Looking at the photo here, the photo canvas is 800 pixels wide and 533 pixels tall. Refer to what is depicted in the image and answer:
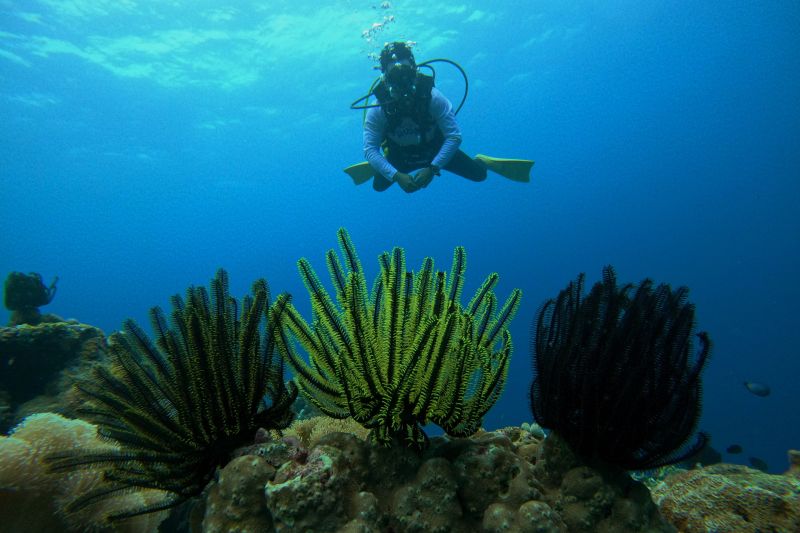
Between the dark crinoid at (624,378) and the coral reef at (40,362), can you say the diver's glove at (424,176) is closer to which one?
the dark crinoid at (624,378)

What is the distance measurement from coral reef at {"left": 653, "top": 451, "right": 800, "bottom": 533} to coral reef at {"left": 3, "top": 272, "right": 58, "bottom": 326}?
1251 cm

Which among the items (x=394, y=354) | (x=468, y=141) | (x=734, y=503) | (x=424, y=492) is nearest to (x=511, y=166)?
(x=734, y=503)

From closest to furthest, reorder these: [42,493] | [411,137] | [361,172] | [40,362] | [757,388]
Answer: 1. [42,493]
2. [40,362]
3. [411,137]
4. [361,172]
5. [757,388]

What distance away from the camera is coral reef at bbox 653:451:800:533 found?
9.07 feet

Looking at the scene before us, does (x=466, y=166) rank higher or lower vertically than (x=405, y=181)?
higher

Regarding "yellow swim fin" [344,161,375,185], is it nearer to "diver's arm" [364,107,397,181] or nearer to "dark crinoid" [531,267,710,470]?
"diver's arm" [364,107,397,181]

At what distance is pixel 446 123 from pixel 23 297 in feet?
37.4

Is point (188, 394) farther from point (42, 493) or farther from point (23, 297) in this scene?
point (23, 297)

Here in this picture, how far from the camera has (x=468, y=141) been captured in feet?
264

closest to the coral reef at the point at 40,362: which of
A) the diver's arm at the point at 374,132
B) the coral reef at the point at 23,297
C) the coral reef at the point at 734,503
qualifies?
the coral reef at the point at 23,297

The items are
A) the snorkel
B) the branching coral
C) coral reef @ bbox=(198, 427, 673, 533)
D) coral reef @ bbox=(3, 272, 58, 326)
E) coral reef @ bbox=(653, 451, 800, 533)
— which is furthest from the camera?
the snorkel

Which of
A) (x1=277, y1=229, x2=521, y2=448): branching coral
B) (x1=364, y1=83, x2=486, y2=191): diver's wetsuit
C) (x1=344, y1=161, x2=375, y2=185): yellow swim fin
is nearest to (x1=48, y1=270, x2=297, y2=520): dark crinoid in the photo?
(x1=277, y1=229, x2=521, y2=448): branching coral

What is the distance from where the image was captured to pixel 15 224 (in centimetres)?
8381

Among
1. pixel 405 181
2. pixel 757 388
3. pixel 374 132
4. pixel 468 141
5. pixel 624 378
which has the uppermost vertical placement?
pixel 468 141
